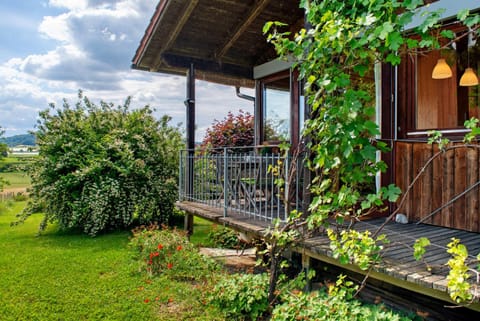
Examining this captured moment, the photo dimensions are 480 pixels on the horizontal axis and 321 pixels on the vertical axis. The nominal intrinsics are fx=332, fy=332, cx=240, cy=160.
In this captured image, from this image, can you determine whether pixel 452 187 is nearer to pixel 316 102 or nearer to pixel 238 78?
pixel 316 102

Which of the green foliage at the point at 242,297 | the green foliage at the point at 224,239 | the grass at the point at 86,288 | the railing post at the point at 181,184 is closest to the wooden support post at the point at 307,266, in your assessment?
the green foliage at the point at 242,297

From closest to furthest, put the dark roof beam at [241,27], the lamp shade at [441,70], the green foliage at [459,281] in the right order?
the green foliage at [459,281] < the lamp shade at [441,70] < the dark roof beam at [241,27]

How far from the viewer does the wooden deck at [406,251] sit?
2.36 meters

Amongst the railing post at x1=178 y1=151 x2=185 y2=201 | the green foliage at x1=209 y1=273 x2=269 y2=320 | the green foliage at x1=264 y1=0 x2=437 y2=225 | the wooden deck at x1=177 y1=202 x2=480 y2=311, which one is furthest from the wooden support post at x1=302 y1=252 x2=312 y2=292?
the railing post at x1=178 y1=151 x2=185 y2=201

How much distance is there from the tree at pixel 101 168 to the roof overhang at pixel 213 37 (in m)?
1.70

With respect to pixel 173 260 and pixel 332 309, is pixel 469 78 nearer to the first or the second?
pixel 332 309

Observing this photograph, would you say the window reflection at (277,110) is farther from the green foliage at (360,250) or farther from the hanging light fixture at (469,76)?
the green foliage at (360,250)

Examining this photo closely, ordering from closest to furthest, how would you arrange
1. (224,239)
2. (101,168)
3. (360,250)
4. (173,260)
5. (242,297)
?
(360,250), (242,297), (173,260), (224,239), (101,168)

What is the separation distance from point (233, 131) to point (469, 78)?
243 inches

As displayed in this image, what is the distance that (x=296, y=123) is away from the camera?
5.80m

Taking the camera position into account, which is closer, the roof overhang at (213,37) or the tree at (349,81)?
the tree at (349,81)

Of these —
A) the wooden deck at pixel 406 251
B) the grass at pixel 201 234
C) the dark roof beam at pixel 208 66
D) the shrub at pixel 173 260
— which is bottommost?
the grass at pixel 201 234

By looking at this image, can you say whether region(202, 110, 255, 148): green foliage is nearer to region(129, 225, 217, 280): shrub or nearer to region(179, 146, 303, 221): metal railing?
region(179, 146, 303, 221): metal railing

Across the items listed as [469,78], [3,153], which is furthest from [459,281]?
[3,153]
